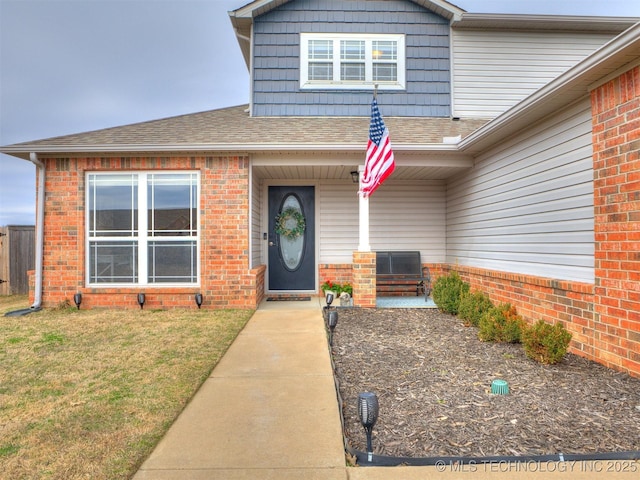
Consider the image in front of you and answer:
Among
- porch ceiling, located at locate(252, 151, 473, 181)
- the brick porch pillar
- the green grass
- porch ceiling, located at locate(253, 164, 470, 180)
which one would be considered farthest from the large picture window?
the brick porch pillar

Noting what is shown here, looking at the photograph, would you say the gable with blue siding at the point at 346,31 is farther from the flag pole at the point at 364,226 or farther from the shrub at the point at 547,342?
the shrub at the point at 547,342

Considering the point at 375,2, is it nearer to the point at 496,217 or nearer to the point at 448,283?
the point at 496,217

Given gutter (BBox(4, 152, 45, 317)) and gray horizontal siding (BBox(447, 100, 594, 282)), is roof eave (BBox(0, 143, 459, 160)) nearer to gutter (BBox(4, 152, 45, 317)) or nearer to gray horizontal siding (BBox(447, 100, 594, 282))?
gutter (BBox(4, 152, 45, 317))

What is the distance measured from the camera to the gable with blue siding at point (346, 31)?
344 inches

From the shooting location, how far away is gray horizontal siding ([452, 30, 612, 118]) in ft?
28.8

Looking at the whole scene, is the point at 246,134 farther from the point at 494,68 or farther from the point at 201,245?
the point at 494,68

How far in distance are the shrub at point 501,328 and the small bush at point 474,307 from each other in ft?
1.63

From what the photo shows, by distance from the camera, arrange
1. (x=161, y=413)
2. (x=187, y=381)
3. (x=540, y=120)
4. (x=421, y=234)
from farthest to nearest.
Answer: (x=421, y=234) → (x=540, y=120) → (x=187, y=381) → (x=161, y=413)

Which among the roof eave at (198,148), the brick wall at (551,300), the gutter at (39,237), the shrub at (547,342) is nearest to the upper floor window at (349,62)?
the roof eave at (198,148)

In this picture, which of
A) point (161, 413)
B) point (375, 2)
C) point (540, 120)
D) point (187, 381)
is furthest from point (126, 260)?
point (375, 2)

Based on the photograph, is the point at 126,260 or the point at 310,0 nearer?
the point at 126,260

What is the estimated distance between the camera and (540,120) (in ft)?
16.1

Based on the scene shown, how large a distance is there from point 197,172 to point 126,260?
6.69 ft

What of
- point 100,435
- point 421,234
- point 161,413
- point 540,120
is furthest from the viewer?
point 421,234
